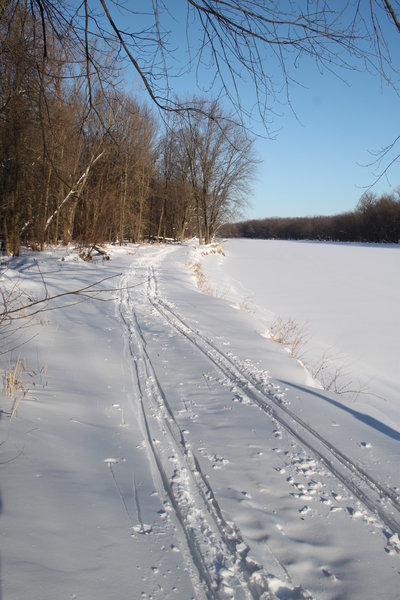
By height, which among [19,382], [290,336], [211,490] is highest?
[19,382]

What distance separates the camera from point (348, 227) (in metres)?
75.4

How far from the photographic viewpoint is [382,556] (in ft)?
6.57

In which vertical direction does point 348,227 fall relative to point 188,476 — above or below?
above

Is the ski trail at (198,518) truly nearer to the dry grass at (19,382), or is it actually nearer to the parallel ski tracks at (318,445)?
the parallel ski tracks at (318,445)

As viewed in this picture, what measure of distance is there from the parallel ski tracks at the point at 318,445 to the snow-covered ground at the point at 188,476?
0.01 metres

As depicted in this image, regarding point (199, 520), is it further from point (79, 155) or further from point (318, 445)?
point (79, 155)

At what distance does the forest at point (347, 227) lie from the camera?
6412cm

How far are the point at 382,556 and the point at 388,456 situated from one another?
120cm

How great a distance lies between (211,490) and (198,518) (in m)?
0.27

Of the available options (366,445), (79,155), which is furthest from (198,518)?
(79,155)

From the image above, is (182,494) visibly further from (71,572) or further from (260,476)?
(71,572)

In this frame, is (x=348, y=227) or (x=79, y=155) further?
(x=348, y=227)

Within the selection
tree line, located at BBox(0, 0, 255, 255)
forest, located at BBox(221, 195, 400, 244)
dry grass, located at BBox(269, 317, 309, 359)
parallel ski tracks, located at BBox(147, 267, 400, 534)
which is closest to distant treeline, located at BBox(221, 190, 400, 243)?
forest, located at BBox(221, 195, 400, 244)

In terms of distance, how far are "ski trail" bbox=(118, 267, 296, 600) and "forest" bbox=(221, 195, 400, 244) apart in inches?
1933
